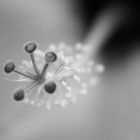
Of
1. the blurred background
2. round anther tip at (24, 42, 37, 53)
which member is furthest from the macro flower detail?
the blurred background

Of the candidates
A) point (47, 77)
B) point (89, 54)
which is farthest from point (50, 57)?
point (89, 54)

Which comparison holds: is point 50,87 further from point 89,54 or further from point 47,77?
point 89,54

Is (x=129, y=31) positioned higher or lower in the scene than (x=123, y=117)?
higher

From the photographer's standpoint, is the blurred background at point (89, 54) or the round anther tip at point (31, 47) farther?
the blurred background at point (89, 54)

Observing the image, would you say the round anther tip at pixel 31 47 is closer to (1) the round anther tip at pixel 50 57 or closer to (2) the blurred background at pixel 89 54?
(1) the round anther tip at pixel 50 57

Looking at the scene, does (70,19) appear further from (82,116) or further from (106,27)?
(82,116)

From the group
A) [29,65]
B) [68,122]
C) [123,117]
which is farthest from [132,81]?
[29,65]

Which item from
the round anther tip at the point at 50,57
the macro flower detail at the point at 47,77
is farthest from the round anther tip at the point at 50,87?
the round anther tip at the point at 50,57
